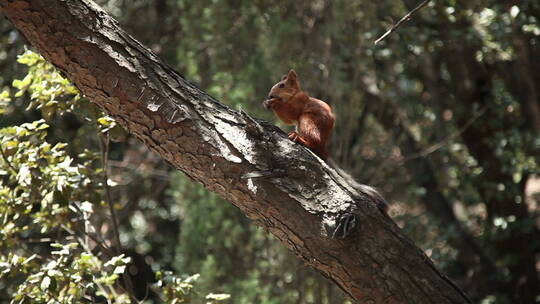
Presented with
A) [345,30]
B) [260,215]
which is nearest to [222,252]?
[345,30]

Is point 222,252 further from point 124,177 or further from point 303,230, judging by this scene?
point 303,230

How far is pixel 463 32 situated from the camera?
606 centimetres

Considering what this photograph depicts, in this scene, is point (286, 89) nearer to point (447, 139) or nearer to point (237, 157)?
point (237, 157)

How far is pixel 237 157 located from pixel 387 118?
4.84 meters

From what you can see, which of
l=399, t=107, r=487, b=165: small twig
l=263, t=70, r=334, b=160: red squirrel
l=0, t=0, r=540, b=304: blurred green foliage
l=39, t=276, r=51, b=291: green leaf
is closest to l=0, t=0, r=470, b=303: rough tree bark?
l=263, t=70, r=334, b=160: red squirrel

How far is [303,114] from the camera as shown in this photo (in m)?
4.05

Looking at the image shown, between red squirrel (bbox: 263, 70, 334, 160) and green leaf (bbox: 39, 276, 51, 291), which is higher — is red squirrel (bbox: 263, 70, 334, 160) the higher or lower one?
the higher one

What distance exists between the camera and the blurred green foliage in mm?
5859

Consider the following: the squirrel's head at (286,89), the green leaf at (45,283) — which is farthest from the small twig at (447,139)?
the green leaf at (45,283)

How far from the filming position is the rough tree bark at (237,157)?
8.86ft

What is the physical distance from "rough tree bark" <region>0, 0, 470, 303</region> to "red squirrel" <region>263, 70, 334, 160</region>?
2.28 feet

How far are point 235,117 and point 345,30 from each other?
3634 millimetres

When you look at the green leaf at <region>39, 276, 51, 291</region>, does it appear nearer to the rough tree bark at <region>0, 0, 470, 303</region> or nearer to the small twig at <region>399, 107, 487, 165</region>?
the rough tree bark at <region>0, 0, 470, 303</region>

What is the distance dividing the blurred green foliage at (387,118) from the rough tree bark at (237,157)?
2614 mm
